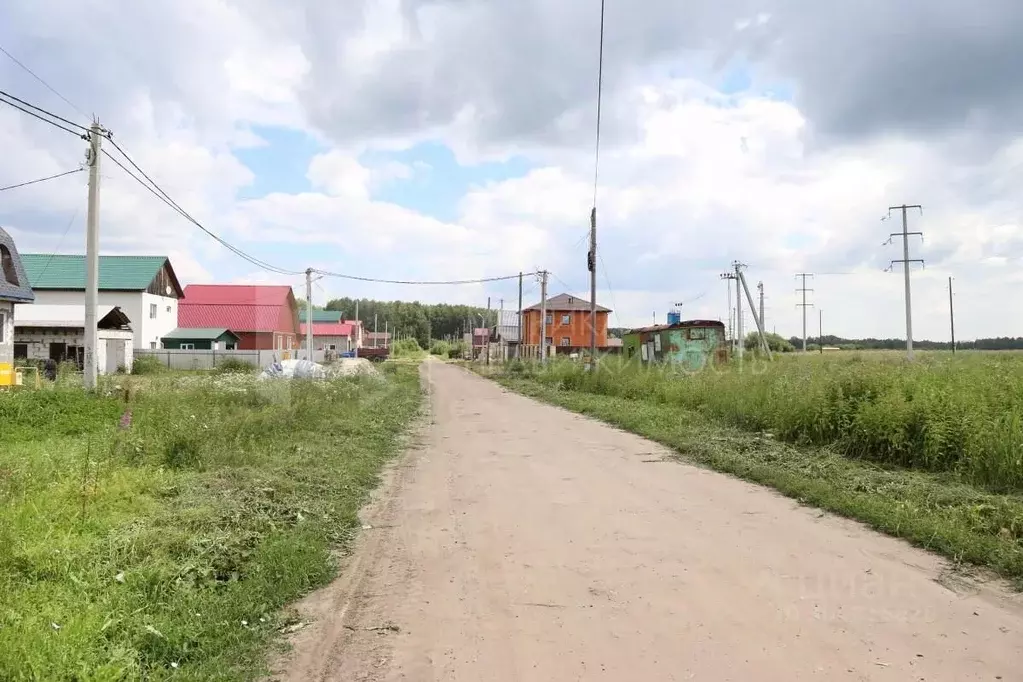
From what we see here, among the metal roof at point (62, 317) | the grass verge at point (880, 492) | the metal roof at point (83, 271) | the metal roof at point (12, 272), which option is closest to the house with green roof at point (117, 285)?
the metal roof at point (83, 271)

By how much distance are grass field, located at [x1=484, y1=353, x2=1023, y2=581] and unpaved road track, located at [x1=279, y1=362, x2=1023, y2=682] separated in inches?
23.6

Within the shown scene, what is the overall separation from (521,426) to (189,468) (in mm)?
8310

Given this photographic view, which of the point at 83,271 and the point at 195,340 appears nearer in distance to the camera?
the point at 83,271

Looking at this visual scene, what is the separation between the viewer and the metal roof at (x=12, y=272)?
23125 millimetres

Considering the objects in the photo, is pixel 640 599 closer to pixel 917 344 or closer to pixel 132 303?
pixel 132 303

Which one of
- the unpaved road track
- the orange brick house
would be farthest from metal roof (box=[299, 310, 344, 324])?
the unpaved road track

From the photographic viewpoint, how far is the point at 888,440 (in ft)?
32.2

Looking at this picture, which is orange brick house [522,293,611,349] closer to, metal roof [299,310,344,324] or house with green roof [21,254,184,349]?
metal roof [299,310,344,324]

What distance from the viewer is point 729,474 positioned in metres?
9.53

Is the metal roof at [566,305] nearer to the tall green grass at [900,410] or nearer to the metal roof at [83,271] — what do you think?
the metal roof at [83,271]

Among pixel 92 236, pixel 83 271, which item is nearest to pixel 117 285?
pixel 83 271

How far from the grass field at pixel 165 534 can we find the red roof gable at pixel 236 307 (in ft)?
140

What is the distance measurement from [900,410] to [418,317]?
435ft

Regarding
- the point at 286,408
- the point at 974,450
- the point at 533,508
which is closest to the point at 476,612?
the point at 533,508
